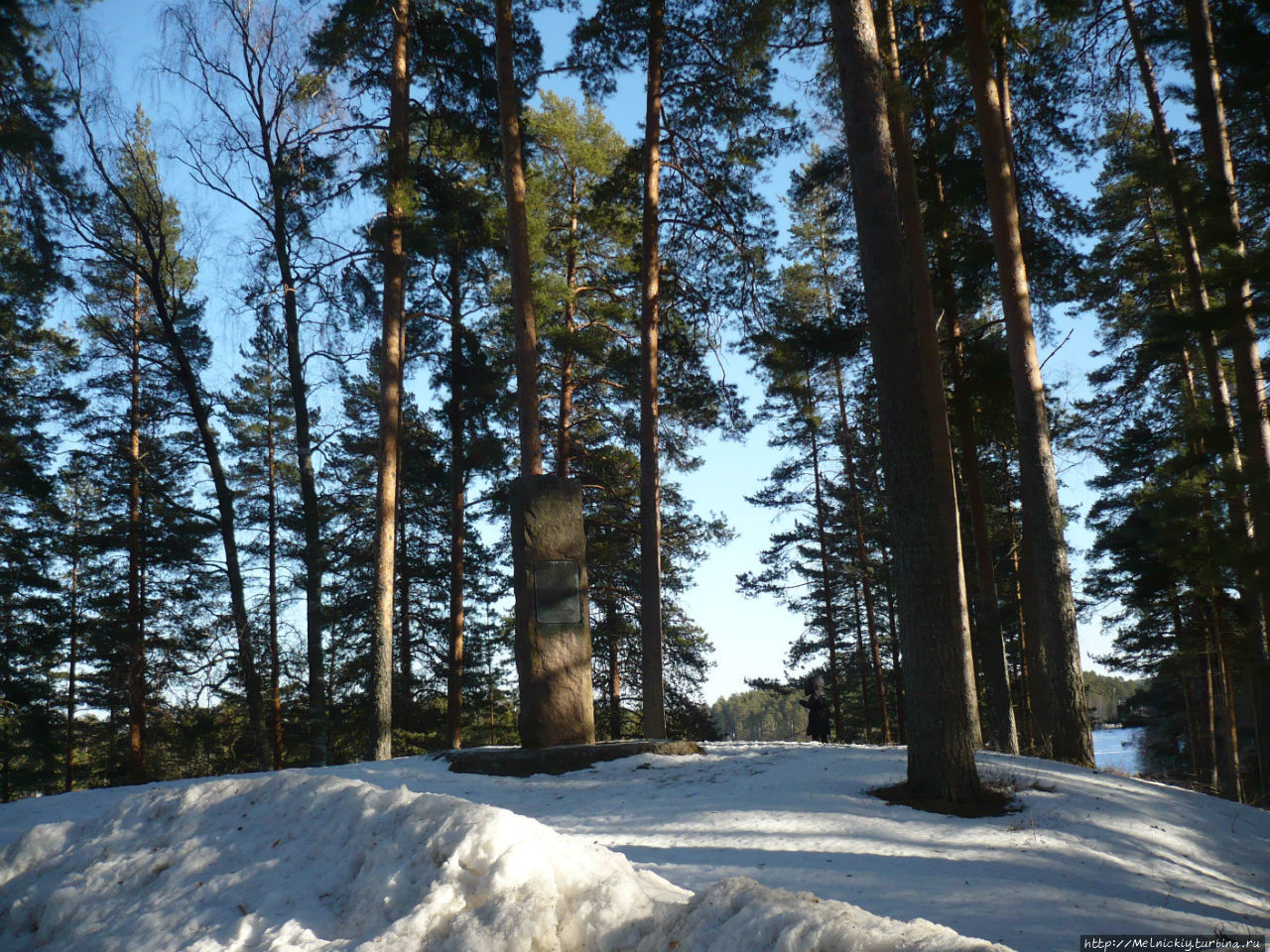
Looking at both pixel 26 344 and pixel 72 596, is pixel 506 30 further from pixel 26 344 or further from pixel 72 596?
pixel 72 596

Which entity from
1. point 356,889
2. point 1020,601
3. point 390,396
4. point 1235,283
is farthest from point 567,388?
point 356,889

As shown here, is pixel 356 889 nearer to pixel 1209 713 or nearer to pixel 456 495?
pixel 456 495

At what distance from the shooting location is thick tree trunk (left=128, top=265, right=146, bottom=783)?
56.0 feet

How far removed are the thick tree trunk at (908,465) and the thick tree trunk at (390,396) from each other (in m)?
7.77

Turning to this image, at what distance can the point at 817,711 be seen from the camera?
14289mm

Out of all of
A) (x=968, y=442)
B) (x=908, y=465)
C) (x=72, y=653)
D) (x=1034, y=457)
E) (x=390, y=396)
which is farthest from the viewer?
(x=72, y=653)

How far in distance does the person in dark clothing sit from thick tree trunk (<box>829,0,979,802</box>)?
274 inches

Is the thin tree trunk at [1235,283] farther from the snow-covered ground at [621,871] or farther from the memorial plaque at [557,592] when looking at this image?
the memorial plaque at [557,592]

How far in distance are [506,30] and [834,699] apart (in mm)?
19771

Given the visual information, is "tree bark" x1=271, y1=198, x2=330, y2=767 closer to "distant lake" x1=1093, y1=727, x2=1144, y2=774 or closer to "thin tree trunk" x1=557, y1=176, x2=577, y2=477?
"thin tree trunk" x1=557, y1=176, x2=577, y2=477

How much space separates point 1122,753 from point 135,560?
52.3m

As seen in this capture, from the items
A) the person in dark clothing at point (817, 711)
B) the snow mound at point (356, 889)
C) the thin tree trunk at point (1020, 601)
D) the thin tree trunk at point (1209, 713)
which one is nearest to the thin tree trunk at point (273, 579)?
the person in dark clothing at point (817, 711)

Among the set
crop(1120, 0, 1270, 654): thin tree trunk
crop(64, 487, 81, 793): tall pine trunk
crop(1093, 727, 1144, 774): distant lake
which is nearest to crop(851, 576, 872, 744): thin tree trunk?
crop(1093, 727, 1144, 774): distant lake

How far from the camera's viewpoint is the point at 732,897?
2.85 meters
